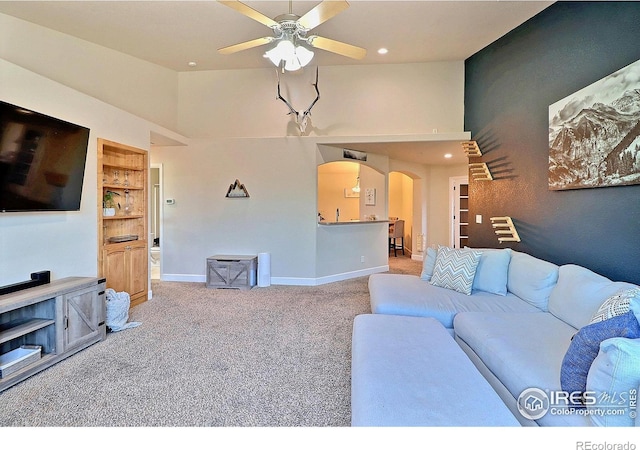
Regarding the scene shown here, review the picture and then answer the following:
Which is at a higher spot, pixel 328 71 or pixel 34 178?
pixel 328 71

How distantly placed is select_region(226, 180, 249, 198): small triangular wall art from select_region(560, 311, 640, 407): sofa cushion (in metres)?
4.70

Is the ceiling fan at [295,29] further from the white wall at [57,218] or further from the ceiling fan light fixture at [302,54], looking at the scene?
the white wall at [57,218]

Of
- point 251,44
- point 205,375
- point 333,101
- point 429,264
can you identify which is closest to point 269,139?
point 333,101

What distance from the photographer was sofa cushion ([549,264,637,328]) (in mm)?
1960

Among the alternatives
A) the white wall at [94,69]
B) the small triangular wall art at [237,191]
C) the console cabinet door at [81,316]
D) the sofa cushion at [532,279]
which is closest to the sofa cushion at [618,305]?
the sofa cushion at [532,279]

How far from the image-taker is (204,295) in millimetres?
4559

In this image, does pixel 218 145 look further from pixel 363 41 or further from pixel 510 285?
pixel 510 285

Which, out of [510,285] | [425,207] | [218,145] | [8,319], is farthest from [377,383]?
[425,207]

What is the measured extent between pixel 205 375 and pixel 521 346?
2.18m

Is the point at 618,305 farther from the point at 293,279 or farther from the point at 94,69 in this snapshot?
the point at 94,69

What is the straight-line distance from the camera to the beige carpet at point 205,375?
73.4 inches

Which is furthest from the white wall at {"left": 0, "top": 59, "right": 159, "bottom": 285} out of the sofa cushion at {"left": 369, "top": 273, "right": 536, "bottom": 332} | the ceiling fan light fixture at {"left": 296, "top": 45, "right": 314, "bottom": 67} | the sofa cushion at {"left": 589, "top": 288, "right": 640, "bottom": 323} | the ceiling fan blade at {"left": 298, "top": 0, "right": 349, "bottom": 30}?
the sofa cushion at {"left": 589, "top": 288, "right": 640, "bottom": 323}
